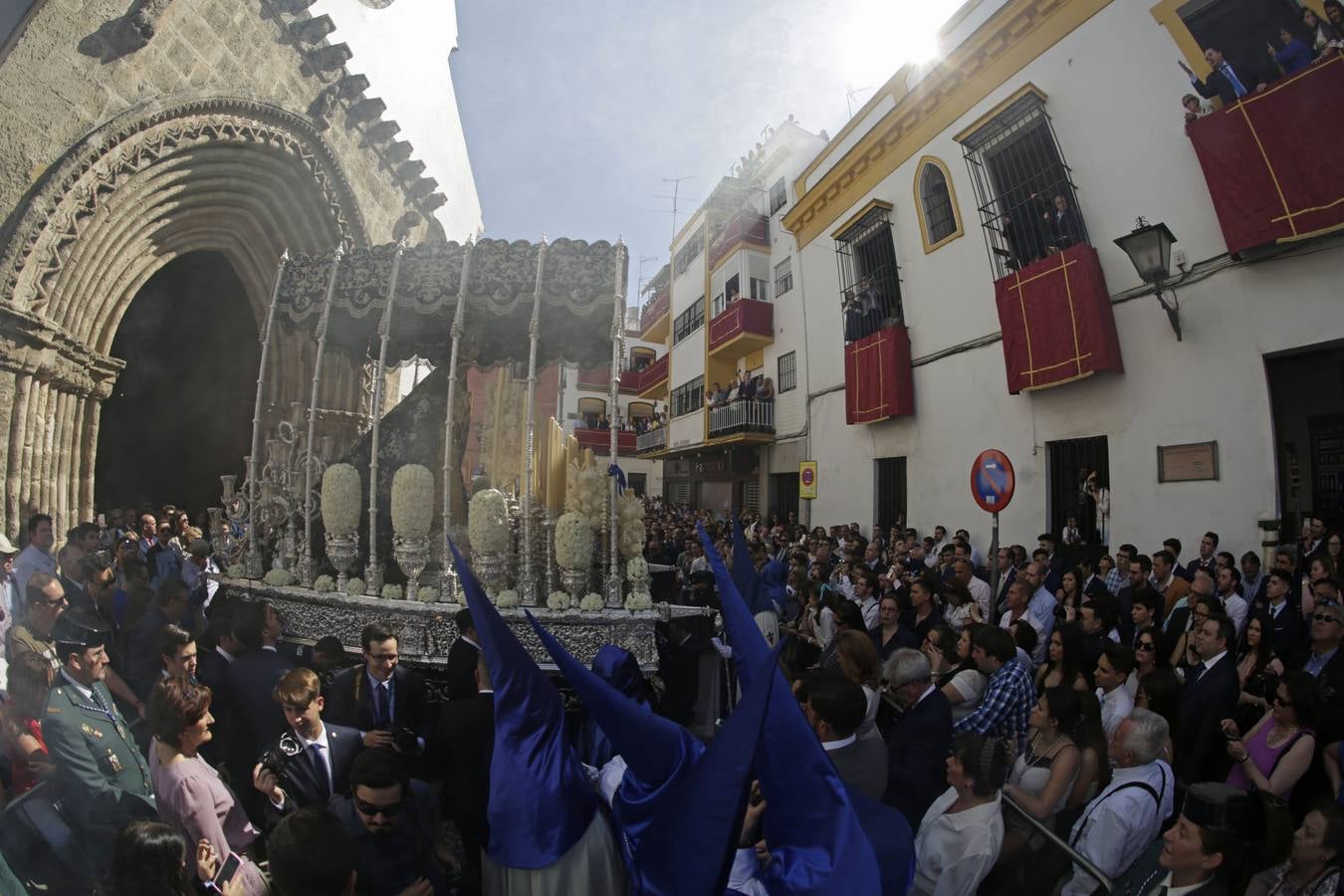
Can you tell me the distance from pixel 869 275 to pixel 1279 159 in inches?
278

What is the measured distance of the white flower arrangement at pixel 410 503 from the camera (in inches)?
203

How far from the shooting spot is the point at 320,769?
103 inches

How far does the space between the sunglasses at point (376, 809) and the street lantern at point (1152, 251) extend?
25.9 ft

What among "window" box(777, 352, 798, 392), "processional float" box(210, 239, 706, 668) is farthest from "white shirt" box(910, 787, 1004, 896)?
"window" box(777, 352, 798, 392)

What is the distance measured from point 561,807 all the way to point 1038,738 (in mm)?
2031

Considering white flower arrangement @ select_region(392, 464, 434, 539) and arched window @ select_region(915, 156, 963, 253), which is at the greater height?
arched window @ select_region(915, 156, 963, 253)

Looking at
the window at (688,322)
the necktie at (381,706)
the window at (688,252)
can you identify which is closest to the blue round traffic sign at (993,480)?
the necktie at (381,706)

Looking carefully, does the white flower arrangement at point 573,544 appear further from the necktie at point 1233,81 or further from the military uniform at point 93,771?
the necktie at point 1233,81

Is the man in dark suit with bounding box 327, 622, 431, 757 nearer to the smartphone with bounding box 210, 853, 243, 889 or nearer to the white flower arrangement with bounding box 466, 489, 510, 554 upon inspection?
the smartphone with bounding box 210, 853, 243, 889

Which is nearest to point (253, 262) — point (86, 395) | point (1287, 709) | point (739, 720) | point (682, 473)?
point (86, 395)

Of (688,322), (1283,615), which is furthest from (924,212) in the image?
(688,322)

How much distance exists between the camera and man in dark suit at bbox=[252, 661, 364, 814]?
8.30 ft

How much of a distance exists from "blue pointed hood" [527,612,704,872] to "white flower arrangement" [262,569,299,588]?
455 cm

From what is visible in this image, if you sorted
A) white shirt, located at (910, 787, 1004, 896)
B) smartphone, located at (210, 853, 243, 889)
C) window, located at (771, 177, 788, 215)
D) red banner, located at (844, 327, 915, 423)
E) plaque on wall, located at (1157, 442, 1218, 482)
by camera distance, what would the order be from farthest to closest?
window, located at (771, 177, 788, 215) < red banner, located at (844, 327, 915, 423) < plaque on wall, located at (1157, 442, 1218, 482) < white shirt, located at (910, 787, 1004, 896) < smartphone, located at (210, 853, 243, 889)
